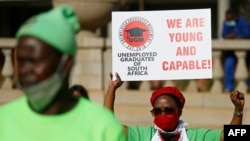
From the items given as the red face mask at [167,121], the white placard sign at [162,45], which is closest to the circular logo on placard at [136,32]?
the white placard sign at [162,45]

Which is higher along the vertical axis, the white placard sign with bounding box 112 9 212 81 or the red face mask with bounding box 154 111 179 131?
the white placard sign with bounding box 112 9 212 81

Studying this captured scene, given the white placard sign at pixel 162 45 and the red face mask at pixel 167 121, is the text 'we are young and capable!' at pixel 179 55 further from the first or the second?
the red face mask at pixel 167 121

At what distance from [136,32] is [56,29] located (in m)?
4.20

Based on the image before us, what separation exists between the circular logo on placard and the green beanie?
159 inches

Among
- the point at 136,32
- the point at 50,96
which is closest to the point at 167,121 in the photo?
the point at 136,32

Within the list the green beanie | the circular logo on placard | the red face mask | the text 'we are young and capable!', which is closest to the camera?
the green beanie

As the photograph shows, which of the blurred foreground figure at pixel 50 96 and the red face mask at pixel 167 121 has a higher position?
the blurred foreground figure at pixel 50 96

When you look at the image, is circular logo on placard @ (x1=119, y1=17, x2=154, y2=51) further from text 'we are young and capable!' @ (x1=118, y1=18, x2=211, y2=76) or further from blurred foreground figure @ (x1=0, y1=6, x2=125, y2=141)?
blurred foreground figure @ (x1=0, y1=6, x2=125, y2=141)

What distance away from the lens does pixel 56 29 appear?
3.04m

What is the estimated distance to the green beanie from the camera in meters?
3.02

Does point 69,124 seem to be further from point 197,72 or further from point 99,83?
point 99,83

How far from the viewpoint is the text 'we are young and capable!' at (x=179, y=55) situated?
22.9 feet

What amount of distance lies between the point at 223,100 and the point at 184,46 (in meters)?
3.56

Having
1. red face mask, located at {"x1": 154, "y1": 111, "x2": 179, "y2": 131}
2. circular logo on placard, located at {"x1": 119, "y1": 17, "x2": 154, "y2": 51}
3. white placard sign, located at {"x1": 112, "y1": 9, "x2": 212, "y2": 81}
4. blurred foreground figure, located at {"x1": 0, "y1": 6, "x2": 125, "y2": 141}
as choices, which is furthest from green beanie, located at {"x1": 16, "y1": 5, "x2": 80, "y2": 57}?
circular logo on placard, located at {"x1": 119, "y1": 17, "x2": 154, "y2": 51}
